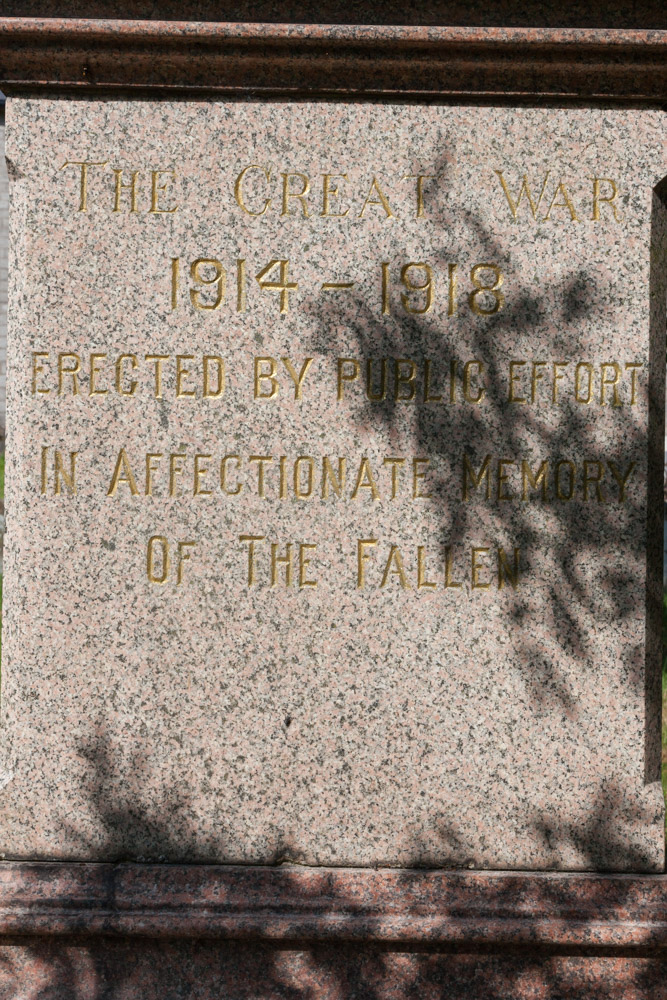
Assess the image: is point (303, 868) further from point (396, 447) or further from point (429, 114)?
point (429, 114)

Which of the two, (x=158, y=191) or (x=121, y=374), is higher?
(x=158, y=191)

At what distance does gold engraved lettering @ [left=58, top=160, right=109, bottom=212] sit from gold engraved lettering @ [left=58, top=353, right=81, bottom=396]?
0.46m

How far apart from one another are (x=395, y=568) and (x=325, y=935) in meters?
1.11

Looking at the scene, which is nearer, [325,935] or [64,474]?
[325,935]

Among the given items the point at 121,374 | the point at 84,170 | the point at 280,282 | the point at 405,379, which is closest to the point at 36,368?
the point at 121,374

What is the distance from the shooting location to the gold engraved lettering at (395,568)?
3008 millimetres

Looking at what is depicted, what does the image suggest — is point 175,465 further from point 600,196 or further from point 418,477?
point 600,196

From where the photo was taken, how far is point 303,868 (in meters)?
2.97

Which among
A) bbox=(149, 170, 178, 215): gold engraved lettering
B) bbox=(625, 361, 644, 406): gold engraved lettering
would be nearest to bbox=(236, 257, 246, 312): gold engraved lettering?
bbox=(149, 170, 178, 215): gold engraved lettering

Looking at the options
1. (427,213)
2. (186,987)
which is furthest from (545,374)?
(186,987)

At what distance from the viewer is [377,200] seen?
9.83 ft

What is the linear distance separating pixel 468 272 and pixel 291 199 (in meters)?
0.60

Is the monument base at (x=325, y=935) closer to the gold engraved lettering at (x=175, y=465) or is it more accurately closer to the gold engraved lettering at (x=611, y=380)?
the gold engraved lettering at (x=175, y=465)

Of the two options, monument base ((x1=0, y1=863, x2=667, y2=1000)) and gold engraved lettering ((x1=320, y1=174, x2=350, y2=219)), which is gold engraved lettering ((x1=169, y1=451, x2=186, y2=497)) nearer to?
gold engraved lettering ((x1=320, y1=174, x2=350, y2=219))
